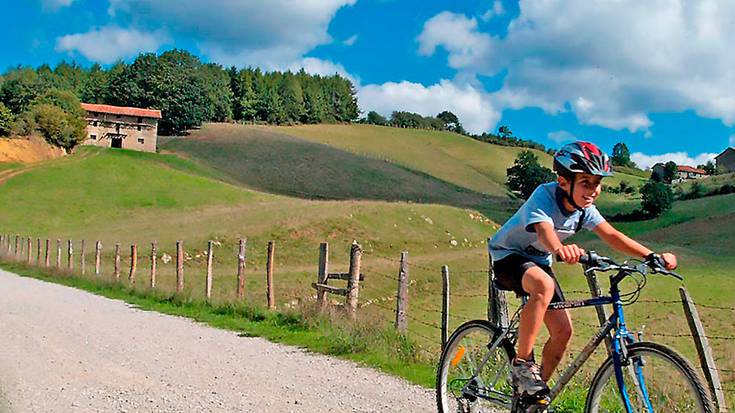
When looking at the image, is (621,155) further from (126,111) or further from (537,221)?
(537,221)

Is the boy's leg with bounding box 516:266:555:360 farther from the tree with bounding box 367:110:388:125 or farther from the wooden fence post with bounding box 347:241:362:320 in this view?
→ the tree with bounding box 367:110:388:125

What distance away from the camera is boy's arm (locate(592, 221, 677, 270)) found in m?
4.18

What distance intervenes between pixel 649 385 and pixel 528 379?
769 mm

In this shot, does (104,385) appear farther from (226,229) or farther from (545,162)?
(545,162)

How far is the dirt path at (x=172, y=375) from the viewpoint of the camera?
269 inches

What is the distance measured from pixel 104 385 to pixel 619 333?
19.3 ft

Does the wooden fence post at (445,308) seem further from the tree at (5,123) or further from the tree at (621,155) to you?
the tree at (621,155)

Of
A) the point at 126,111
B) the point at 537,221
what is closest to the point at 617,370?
the point at 537,221

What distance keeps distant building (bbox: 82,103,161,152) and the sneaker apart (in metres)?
91.3

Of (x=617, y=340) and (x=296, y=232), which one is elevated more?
(x=617, y=340)

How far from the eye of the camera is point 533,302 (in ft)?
14.7

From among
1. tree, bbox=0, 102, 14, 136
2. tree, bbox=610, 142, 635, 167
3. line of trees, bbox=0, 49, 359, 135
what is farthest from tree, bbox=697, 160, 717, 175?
tree, bbox=0, 102, 14, 136

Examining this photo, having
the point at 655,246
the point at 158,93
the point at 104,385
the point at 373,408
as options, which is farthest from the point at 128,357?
the point at 158,93

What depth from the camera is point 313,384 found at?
7.84 meters
